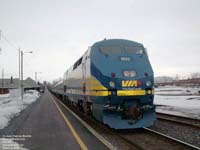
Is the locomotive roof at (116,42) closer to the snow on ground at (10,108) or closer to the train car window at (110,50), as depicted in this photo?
Answer: the train car window at (110,50)

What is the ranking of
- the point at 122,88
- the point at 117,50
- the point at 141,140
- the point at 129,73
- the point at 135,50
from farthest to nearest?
the point at 135,50, the point at 117,50, the point at 129,73, the point at 122,88, the point at 141,140

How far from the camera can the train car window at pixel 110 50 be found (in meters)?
10.9

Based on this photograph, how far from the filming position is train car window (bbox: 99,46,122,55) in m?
10.9

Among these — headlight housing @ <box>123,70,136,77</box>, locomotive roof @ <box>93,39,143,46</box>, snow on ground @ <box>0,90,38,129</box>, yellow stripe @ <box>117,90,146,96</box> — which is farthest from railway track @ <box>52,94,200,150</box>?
snow on ground @ <box>0,90,38,129</box>

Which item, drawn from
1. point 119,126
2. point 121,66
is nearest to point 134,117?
point 119,126

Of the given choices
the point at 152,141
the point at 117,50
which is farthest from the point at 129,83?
the point at 152,141

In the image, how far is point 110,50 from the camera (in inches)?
434

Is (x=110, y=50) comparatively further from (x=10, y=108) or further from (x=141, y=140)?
(x=10, y=108)

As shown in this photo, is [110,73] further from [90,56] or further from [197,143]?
[197,143]

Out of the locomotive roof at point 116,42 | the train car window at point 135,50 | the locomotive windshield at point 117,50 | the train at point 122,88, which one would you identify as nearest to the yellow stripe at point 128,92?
the train at point 122,88

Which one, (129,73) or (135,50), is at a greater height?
(135,50)

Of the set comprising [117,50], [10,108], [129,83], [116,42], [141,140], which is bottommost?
[141,140]

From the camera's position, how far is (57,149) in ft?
25.0

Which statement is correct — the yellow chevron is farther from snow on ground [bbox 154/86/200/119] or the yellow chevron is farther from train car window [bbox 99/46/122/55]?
snow on ground [bbox 154/86/200/119]
